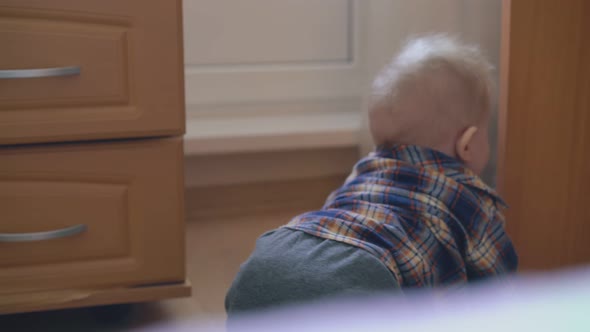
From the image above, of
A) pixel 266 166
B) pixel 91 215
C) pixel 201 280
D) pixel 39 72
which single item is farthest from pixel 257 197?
pixel 39 72

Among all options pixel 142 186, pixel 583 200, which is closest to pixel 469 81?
pixel 583 200

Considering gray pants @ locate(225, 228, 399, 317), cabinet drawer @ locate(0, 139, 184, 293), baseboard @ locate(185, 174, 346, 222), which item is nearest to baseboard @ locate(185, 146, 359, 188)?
baseboard @ locate(185, 174, 346, 222)

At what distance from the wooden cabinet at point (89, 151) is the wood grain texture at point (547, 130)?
0.51 meters

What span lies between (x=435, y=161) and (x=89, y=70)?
47 centimetres

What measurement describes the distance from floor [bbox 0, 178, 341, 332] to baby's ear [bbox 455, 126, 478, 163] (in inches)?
16.5

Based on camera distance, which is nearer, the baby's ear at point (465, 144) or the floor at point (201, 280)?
the baby's ear at point (465, 144)

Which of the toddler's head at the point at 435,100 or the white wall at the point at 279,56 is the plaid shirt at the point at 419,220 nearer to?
the toddler's head at the point at 435,100

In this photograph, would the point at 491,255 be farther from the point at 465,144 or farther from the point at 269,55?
the point at 269,55

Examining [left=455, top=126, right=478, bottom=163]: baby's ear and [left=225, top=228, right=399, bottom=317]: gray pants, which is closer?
[left=225, top=228, right=399, bottom=317]: gray pants

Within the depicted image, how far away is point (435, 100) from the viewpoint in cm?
90

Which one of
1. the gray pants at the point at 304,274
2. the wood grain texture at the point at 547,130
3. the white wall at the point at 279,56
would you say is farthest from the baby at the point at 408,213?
the white wall at the point at 279,56

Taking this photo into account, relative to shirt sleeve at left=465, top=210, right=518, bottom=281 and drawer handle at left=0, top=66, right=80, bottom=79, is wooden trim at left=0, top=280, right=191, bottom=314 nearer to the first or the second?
drawer handle at left=0, top=66, right=80, bottom=79

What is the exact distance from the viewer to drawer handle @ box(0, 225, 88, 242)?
90 cm

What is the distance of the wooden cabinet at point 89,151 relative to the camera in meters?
0.89
